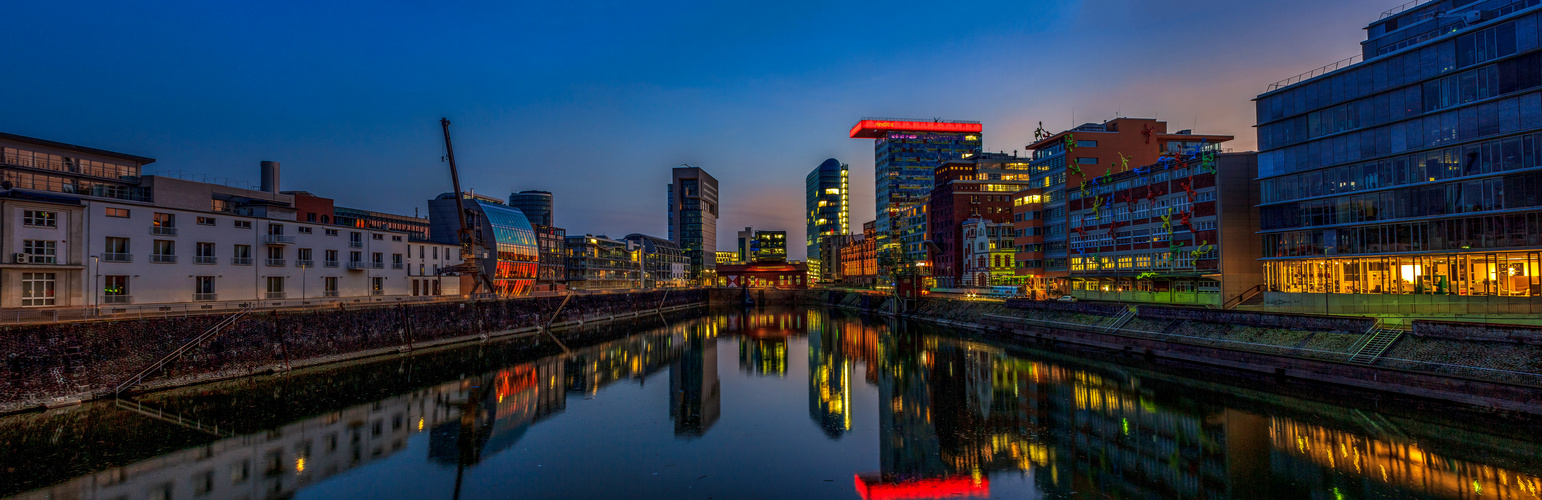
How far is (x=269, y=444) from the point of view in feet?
90.7

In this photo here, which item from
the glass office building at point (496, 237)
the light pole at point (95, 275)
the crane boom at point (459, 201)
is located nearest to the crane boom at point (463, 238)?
the crane boom at point (459, 201)

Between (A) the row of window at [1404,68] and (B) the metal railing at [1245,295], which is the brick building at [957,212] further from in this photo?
(A) the row of window at [1404,68]

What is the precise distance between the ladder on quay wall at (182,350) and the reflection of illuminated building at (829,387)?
35443mm

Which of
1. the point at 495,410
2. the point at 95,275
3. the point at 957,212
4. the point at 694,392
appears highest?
the point at 957,212

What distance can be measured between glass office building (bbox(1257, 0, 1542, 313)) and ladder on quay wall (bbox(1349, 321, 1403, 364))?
4621 mm

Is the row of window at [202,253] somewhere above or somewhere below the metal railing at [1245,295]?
above

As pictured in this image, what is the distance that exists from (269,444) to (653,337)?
52147 mm

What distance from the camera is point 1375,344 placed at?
123 ft

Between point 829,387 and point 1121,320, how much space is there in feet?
95.4

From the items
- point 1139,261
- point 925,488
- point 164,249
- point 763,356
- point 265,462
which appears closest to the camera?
point 925,488

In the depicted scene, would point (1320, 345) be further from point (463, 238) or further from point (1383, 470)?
point (463, 238)

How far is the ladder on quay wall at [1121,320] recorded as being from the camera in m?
57.3

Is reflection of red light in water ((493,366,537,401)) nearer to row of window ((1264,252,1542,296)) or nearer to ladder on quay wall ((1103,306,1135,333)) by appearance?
ladder on quay wall ((1103,306,1135,333))

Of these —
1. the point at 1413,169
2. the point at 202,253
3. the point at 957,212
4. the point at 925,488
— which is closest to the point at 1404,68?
the point at 1413,169
